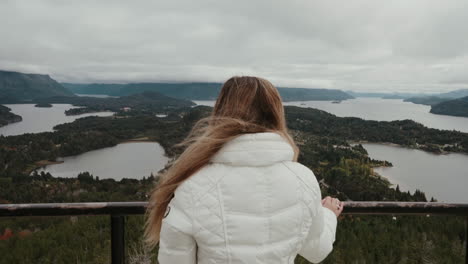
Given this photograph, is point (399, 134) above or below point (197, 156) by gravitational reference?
below

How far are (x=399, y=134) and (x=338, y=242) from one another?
46440mm

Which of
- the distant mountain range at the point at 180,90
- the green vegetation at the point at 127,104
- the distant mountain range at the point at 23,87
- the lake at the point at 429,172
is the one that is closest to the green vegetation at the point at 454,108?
the lake at the point at 429,172

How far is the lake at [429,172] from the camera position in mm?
25345

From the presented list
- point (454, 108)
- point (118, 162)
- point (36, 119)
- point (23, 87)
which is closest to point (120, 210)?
point (118, 162)

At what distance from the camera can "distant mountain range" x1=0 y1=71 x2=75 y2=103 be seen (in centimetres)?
7539

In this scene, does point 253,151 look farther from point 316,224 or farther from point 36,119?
point 36,119

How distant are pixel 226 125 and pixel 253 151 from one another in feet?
0.35

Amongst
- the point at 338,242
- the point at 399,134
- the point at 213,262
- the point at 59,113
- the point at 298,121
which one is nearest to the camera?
the point at 213,262

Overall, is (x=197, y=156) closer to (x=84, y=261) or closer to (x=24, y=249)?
(x=84, y=261)

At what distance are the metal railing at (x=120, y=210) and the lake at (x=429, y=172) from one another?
85.3ft

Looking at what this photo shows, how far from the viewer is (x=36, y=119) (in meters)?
58.6

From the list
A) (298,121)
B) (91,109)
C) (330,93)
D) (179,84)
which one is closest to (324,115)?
(298,121)

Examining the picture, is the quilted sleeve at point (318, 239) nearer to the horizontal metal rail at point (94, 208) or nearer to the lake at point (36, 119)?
the horizontal metal rail at point (94, 208)

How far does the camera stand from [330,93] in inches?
4926
